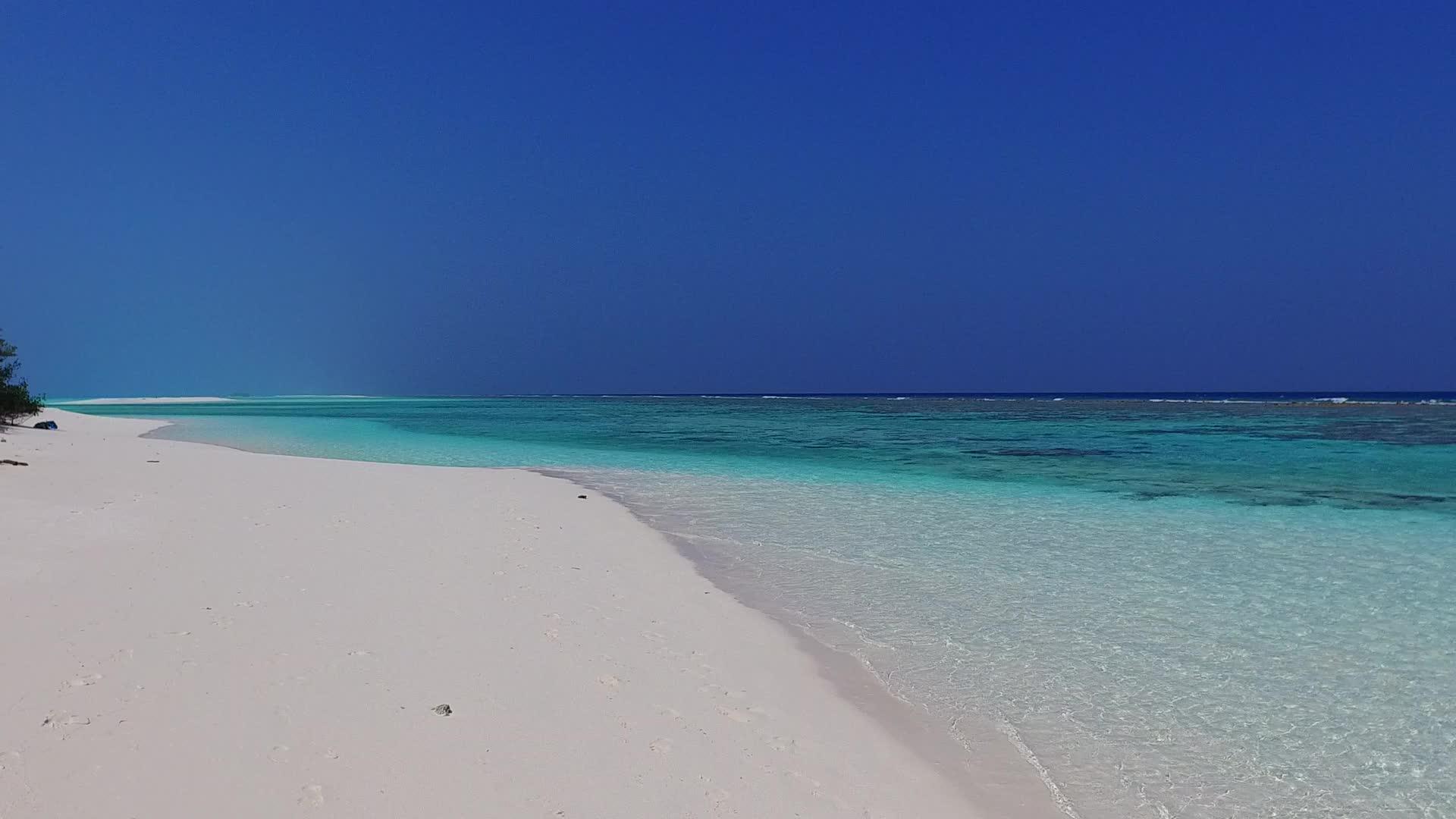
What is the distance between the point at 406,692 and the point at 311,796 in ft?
A: 3.92

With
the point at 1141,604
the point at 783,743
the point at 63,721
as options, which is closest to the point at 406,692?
the point at 63,721

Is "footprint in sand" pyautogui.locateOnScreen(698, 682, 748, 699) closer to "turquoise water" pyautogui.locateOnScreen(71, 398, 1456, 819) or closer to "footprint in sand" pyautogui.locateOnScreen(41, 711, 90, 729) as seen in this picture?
"turquoise water" pyautogui.locateOnScreen(71, 398, 1456, 819)

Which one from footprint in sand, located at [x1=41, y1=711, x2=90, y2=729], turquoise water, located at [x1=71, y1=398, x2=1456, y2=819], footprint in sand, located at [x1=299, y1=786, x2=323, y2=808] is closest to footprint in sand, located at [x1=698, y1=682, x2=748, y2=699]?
turquoise water, located at [x1=71, y1=398, x2=1456, y2=819]

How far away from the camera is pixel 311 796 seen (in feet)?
10.7

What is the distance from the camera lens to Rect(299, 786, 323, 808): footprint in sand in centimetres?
321

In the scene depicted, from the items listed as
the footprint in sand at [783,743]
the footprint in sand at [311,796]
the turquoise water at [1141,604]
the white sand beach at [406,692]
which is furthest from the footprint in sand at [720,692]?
the footprint in sand at [311,796]

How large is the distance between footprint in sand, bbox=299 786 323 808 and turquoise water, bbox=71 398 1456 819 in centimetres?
352

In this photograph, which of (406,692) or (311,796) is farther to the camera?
(406,692)

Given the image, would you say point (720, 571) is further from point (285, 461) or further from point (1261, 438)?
point (1261, 438)

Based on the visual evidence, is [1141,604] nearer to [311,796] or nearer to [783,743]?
[783,743]

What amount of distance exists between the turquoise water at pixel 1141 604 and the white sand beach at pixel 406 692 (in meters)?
0.78

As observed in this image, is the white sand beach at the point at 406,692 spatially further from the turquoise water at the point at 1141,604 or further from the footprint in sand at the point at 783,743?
the turquoise water at the point at 1141,604

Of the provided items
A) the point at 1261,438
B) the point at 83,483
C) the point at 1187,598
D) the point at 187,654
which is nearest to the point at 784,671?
the point at 187,654

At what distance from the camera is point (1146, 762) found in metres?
4.18
